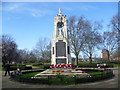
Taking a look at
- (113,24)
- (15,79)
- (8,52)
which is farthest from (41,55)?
(15,79)

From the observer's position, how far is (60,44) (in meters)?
28.6

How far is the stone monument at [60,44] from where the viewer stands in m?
28.2

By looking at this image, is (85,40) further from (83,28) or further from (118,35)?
(118,35)

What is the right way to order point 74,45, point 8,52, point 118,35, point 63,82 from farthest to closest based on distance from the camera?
point 8,52, point 74,45, point 118,35, point 63,82

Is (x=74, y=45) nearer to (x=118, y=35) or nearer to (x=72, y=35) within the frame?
(x=72, y=35)

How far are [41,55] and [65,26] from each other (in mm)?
49138

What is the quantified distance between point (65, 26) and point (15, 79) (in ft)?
54.4

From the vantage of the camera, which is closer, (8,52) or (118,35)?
(118,35)

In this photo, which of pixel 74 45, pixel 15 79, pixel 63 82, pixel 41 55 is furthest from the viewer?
pixel 41 55

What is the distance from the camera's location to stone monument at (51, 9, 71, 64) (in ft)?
92.4

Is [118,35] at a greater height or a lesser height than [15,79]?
greater

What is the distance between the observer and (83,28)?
42562mm

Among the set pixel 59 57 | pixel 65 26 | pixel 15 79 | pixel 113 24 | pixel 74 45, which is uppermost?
pixel 113 24

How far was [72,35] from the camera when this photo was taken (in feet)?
142
